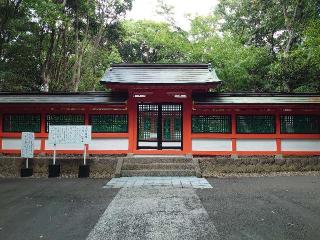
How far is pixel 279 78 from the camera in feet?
65.6

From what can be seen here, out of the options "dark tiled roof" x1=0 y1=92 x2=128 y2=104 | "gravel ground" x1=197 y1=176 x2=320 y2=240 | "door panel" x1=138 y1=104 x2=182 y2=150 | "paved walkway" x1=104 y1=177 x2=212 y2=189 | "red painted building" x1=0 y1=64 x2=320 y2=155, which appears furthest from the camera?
"door panel" x1=138 y1=104 x2=182 y2=150

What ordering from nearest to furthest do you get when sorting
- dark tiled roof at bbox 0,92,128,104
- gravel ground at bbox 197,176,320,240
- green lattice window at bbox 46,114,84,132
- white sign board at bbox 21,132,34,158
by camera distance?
gravel ground at bbox 197,176,320,240 → white sign board at bbox 21,132,34,158 → dark tiled roof at bbox 0,92,128,104 → green lattice window at bbox 46,114,84,132

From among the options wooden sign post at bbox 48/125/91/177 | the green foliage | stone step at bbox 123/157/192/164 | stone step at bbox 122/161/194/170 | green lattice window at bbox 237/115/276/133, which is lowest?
stone step at bbox 122/161/194/170

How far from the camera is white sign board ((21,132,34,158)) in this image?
12.4 metres

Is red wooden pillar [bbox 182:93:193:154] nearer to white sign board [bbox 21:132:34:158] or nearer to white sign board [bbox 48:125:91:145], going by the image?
white sign board [bbox 48:125:91:145]

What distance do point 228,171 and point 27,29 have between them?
14.5m

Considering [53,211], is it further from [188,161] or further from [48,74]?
[48,74]

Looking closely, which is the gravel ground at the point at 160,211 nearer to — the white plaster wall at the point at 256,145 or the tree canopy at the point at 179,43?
the white plaster wall at the point at 256,145

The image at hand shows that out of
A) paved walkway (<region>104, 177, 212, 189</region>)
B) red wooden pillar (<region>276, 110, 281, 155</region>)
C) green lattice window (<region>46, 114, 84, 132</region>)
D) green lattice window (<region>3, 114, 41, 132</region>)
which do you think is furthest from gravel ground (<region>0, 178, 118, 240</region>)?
red wooden pillar (<region>276, 110, 281, 155</region>)

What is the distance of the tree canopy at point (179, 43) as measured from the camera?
57.7ft

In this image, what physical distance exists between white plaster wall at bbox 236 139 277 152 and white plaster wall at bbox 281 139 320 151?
455 millimetres

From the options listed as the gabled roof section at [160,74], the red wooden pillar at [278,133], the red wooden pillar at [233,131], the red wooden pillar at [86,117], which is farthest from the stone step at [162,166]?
the red wooden pillar at [278,133]

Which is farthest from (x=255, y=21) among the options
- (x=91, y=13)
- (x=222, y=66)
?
(x=91, y=13)

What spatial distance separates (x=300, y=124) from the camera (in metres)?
13.7
